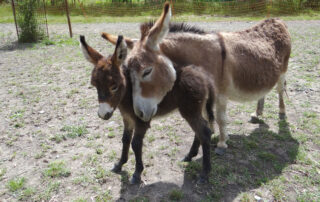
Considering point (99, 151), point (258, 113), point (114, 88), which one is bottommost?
point (99, 151)

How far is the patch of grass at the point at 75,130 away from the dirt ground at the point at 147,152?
0.02 meters

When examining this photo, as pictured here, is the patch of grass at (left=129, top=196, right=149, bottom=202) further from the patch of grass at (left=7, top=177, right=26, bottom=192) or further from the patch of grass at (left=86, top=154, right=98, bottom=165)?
the patch of grass at (left=7, top=177, right=26, bottom=192)

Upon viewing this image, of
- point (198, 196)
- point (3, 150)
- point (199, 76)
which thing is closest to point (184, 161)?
point (198, 196)

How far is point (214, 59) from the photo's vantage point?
11.4 feet

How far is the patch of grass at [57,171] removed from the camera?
11.5 ft

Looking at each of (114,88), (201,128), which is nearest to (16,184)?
(114,88)

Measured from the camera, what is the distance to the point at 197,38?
3.50m

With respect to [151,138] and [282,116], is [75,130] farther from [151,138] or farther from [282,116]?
[282,116]

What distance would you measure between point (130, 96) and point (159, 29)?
866 mm

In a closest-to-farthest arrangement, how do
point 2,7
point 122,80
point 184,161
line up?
1. point 122,80
2. point 184,161
3. point 2,7

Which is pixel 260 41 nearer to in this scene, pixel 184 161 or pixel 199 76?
pixel 199 76

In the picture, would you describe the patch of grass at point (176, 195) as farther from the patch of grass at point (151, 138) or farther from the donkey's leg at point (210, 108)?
the patch of grass at point (151, 138)

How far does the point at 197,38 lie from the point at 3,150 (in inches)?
139

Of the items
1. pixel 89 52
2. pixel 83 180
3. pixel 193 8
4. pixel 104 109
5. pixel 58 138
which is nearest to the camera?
pixel 104 109
